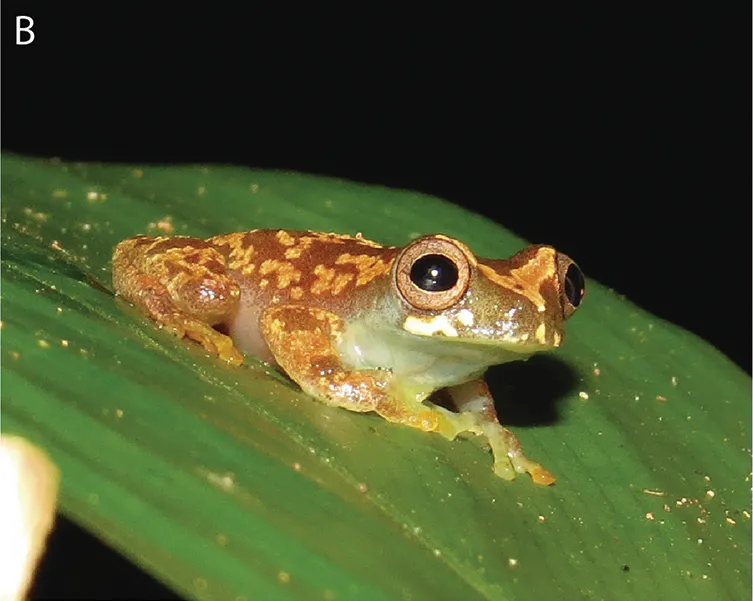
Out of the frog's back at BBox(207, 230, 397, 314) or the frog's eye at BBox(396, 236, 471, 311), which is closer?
the frog's eye at BBox(396, 236, 471, 311)

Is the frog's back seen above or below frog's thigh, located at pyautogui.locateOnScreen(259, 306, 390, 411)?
above

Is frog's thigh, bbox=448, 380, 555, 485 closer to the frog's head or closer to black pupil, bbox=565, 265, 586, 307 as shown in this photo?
the frog's head

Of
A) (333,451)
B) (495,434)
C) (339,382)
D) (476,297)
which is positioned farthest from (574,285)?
(333,451)

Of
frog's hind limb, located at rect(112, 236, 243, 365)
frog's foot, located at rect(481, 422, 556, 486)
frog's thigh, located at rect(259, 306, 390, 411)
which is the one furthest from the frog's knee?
frog's foot, located at rect(481, 422, 556, 486)

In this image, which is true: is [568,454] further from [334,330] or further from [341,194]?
[341,194]

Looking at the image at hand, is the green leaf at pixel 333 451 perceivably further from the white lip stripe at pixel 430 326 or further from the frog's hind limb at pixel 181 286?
the white lip stripe at pixel 430 326

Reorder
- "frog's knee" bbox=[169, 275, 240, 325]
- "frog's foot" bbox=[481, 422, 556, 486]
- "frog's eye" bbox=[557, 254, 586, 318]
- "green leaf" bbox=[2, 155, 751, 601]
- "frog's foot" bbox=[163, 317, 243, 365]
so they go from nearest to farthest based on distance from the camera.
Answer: "green leaf" bbox=[2, 155, 751, 601], "frog's foot" bbox=[481, 422, 556, 486], "frog's foot" bbox=[163, 317, 243, 365], "frog's eye" bbox=[557, 254, 586, 318], "frog's knee" bbox=[169, 275, 240, 325]

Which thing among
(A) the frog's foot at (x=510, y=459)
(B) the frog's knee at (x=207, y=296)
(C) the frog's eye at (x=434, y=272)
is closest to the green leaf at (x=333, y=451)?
(A) the frog's foot at (x=510, y=459)
